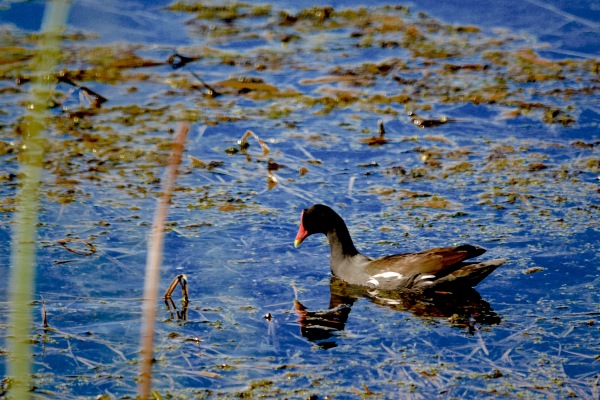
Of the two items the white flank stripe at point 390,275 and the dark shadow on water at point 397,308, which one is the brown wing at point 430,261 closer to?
the white flank stripe at point 390,275

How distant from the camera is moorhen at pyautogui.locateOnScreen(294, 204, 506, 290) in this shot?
221 inches

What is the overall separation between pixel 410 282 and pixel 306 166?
2139 millimetres

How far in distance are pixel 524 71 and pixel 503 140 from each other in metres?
1.85

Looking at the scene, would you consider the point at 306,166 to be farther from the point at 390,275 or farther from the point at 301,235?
the point at 390,275

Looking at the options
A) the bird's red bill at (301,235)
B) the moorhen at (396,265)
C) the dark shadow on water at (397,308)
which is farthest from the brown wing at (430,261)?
the bird's red bill at (301,235)

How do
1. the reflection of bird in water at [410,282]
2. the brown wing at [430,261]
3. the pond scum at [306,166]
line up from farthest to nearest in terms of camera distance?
the brown wing at [430,261], the reflection of bird in water at [410,282], the pond scum at [306,166]

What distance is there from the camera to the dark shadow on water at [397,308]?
520 cm

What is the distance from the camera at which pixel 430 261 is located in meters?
5.67

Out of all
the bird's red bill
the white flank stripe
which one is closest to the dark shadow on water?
the white flank stripe

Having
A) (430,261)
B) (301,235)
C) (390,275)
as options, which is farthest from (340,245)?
(430,261)

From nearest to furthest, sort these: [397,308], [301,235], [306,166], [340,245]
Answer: [397,308] < [340,245] < [301,235] < [306,166]

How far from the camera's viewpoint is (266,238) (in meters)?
6.48

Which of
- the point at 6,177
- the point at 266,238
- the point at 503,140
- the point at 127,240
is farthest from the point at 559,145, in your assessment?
the point at 6,177

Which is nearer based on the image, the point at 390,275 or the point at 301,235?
the point at 390,275
